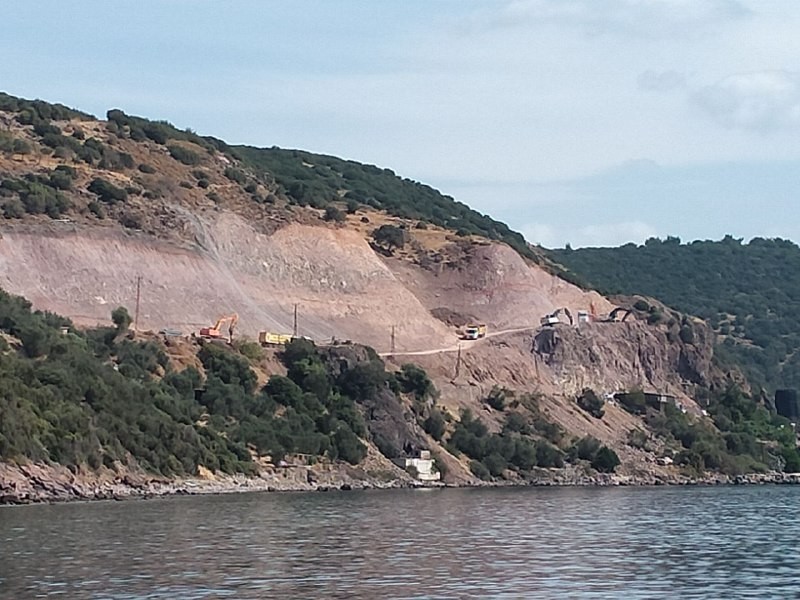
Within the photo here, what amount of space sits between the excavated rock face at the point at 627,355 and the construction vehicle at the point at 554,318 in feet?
5.81

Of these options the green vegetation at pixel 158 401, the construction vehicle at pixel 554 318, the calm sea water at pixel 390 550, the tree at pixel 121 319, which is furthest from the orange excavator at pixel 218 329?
the construction vehicle at pixel 554 318

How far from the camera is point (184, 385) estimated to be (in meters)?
80.5

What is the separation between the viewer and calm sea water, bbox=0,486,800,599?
34.5 meters

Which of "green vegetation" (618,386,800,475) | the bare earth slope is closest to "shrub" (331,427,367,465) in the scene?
the bare earth slope

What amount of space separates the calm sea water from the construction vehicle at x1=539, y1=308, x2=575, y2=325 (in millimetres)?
49716

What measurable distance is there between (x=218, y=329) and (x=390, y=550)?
5163 cm

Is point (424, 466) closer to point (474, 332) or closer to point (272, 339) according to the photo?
point (272, 339)

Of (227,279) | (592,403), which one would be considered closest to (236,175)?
(227,279)

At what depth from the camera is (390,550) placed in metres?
43.6

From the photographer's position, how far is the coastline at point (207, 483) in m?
60.9

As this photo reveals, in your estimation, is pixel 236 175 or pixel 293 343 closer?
pixel 293 343

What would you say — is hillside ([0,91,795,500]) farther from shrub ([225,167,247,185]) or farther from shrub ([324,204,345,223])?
shrub ([324,204,345,223])

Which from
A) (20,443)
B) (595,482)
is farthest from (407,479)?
(20,443)

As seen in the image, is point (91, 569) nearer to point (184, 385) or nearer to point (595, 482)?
point (184, 385)
